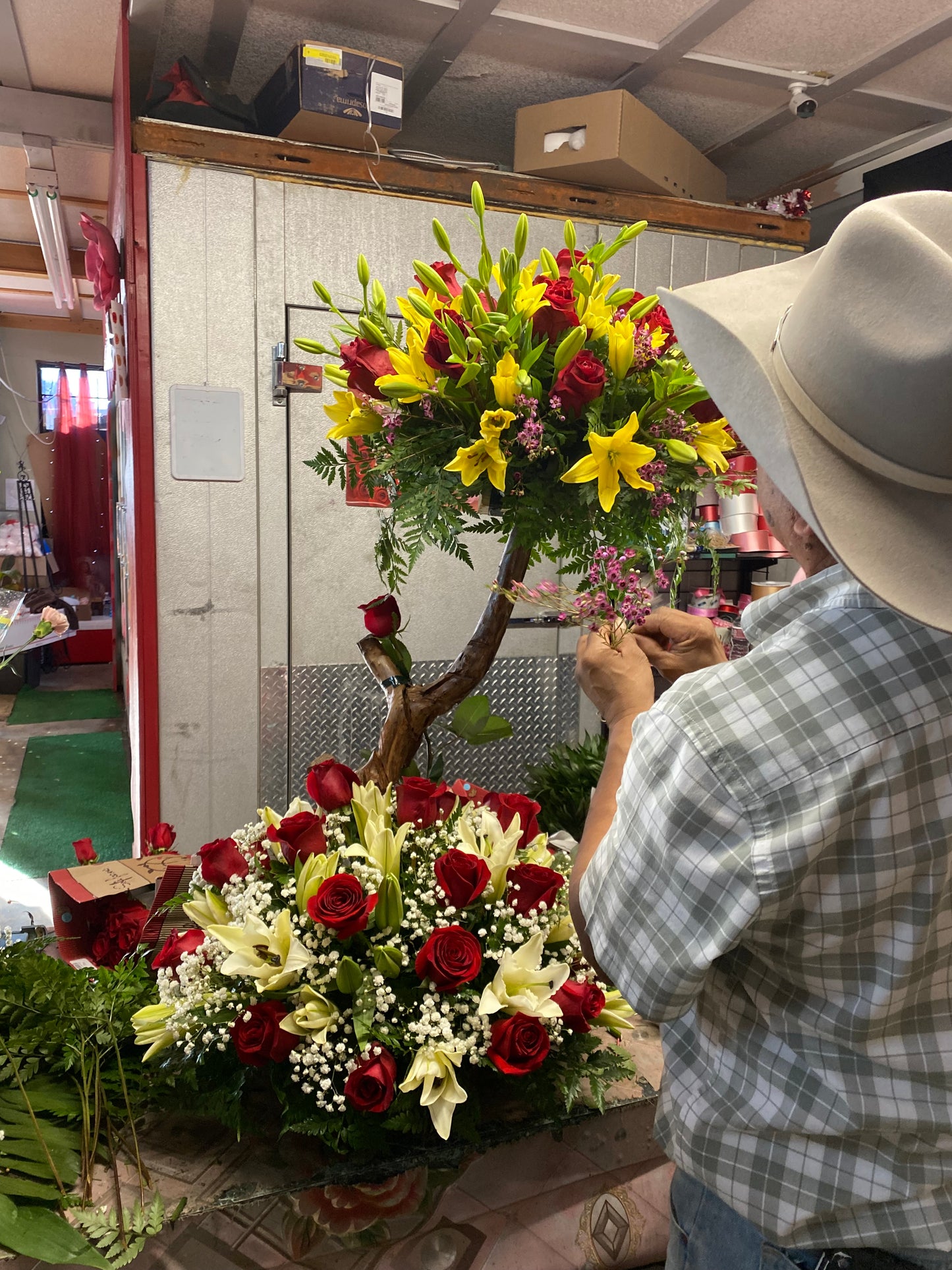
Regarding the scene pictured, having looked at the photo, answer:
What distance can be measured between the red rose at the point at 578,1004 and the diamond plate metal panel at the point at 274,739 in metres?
2.17

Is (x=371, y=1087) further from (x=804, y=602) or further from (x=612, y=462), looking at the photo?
(x=612, y=462)

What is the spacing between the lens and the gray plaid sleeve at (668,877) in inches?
28.8

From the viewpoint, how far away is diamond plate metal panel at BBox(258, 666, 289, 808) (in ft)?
10.3

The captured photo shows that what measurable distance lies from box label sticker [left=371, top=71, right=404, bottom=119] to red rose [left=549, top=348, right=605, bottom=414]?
6.84 feet

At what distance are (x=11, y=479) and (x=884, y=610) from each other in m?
10.5

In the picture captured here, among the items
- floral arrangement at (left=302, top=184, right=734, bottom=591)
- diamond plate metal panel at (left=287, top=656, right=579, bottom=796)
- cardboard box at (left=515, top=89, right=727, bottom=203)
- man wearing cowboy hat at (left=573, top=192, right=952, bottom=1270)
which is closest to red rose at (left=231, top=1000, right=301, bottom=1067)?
man wearing cowboy hat at (left=573, top=192, right=952, bottom=1270)

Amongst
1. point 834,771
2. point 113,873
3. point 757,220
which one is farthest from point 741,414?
point 757,220

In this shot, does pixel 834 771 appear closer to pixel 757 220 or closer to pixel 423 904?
pixel 423 904

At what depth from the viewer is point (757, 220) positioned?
361 centimetres

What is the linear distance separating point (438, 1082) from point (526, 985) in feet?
0.44

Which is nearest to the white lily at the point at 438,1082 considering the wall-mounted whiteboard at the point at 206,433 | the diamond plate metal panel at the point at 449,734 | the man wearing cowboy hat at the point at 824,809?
the man wearing cowboy hat at the point at 824,809

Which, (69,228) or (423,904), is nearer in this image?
(423,904)

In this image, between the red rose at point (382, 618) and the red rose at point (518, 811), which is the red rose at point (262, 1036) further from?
the red rose at point (382, 618)

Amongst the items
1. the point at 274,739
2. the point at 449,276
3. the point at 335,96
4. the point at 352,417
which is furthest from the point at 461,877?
the point at 335,96
